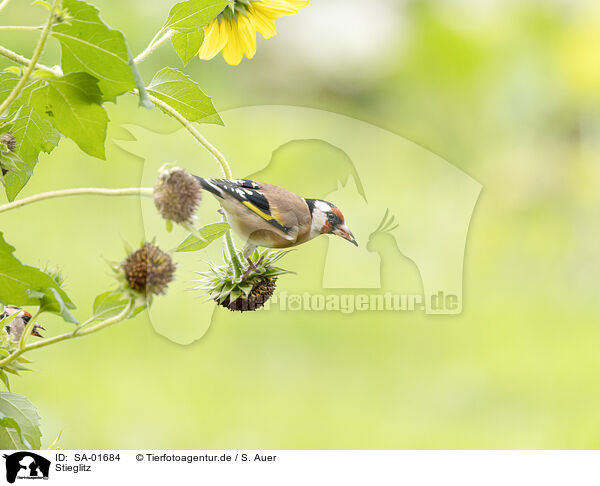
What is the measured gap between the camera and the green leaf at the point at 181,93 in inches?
13.2

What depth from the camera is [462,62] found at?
3.10 feet

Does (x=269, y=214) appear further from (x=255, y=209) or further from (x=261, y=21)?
(x=261, y=21)

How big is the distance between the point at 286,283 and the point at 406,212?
150 mm

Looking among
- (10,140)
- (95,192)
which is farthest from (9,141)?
(95,192)

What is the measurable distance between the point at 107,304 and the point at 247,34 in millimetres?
178

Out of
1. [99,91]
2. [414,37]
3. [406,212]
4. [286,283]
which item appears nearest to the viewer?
[99,91]

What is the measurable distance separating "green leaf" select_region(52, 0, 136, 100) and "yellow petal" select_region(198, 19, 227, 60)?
0.34 feet

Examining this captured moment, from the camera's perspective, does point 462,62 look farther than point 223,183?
Yes

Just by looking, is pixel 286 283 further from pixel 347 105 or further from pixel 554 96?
pixel 554 96

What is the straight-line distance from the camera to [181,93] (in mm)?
340

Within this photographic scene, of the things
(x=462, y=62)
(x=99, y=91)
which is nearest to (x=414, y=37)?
(x=462, y=62)

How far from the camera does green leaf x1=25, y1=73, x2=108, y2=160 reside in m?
0.27

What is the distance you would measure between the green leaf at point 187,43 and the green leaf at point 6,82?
87mm
